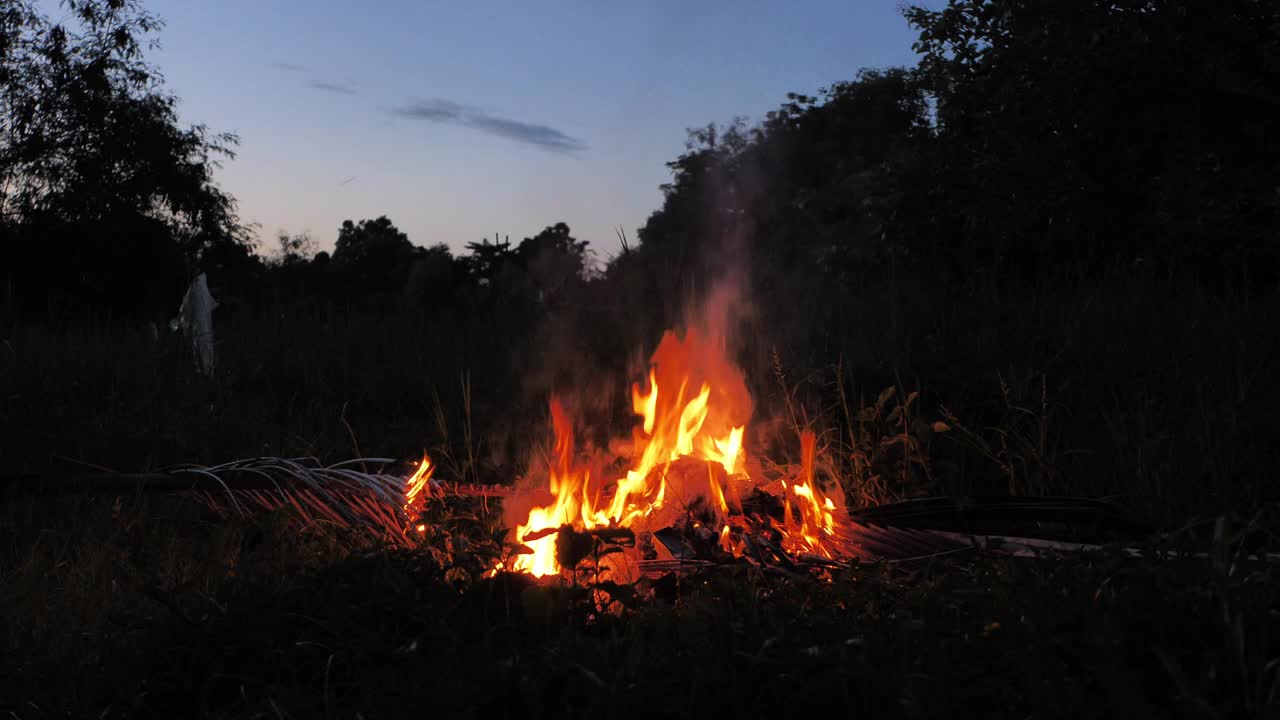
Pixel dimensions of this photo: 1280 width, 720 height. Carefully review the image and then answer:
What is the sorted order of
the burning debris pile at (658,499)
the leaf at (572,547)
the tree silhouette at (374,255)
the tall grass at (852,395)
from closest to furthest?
A: the leaf at (572,547) → the burning debris pile at (658,499) → the tall grass at (852,395) → the tree silhouette at (374,255)

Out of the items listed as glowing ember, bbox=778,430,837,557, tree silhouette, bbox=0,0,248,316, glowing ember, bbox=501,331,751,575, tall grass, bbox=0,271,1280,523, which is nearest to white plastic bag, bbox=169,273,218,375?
tall grass, bbox=0,271,1280,523

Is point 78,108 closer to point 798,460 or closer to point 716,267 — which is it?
point 716,267

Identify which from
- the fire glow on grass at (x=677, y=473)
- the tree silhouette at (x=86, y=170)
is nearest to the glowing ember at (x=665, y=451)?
the fire glow on grass at (x=677, y=473)

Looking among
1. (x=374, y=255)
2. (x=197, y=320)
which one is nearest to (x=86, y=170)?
(x=197, y=320)

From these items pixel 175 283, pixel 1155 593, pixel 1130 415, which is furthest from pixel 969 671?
pixel 175 283

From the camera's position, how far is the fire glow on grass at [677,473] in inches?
148

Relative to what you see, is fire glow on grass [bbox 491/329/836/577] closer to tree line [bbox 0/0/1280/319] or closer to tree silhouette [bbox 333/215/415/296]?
tree line [bbox 0/0/1280/319]

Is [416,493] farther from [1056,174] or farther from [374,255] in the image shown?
[374,255]

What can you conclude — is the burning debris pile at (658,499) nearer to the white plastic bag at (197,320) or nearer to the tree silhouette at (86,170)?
the white plastic bag at (197,320)

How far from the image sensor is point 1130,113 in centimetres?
829

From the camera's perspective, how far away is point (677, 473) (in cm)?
396

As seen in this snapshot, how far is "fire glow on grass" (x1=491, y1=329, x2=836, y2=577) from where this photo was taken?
376 cm

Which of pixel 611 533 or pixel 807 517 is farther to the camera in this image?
pixel 807 517

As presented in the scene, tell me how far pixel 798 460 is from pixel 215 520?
10.2 feet
